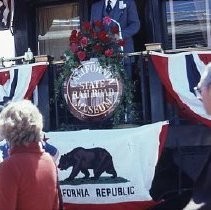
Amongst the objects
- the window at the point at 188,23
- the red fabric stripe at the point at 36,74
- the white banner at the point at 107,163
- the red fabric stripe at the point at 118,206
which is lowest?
the red fabric stripe at the point at 118,206

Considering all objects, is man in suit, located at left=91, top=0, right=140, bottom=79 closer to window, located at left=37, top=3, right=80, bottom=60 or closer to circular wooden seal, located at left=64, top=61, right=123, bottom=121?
circular wooden seal, located at left=64, top=61, right=123, bottom=121

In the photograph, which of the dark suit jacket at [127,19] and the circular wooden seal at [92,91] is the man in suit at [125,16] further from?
the circular wooden seal at [92,91]

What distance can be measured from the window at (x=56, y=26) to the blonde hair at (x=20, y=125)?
5848 mm

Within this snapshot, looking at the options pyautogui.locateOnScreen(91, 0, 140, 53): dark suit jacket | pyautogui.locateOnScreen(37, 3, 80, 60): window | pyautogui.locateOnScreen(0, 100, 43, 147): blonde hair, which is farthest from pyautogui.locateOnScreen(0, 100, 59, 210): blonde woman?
pyautogui.locateOnScreen(37, 3, 80, 60): window

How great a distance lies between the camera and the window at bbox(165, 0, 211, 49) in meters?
8.55

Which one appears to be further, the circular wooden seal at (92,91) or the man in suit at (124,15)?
the man in suit at (124,15)

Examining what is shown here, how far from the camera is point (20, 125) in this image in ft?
11.8

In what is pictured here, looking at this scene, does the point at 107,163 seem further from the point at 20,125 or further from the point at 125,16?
the point at 20,125

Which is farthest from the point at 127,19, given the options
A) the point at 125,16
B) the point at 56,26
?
the point at 56,26

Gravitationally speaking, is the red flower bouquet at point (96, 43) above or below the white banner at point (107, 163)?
above

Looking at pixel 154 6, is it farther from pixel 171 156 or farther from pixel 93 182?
pixel 93 182

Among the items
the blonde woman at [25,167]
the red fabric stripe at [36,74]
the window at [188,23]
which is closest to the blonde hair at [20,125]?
the blonde woman at [25,167]

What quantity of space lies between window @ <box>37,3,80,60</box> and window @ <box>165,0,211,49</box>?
1678mm

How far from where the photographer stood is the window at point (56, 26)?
9.41 m
